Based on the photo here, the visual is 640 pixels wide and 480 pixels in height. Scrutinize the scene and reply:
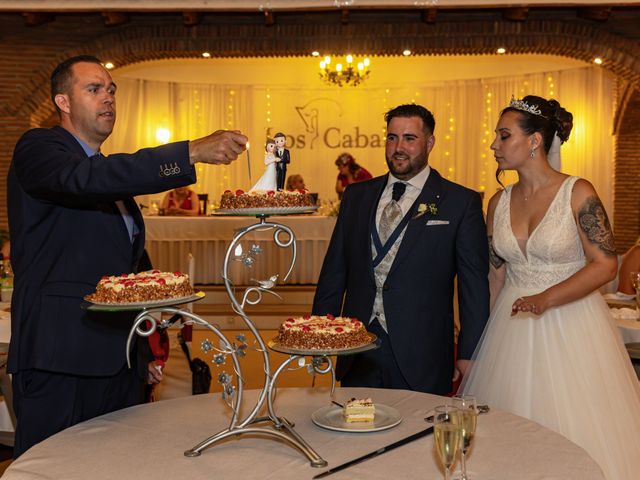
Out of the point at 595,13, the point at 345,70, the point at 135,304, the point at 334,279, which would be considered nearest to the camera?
the point at 135,304

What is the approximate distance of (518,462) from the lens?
6.42 feet

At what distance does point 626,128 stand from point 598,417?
1006cm

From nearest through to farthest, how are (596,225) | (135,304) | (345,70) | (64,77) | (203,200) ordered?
(135,304) → (64,77) → (596,225) → (203,200) → (345,70)

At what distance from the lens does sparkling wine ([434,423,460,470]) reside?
1.76 meters

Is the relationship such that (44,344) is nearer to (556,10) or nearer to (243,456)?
(243,456)

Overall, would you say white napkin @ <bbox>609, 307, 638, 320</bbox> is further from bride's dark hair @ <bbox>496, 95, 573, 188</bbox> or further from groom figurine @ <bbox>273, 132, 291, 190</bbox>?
groom figurine @ <bbox>273, 132, 291, 190</bbox>

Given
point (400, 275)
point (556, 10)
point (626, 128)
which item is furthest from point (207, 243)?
point (400, 275)

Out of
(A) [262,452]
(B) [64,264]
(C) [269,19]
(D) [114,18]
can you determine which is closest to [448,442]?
(A) [262,452]

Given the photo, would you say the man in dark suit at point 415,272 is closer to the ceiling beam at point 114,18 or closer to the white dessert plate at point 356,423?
the white dessert plate at point 356,423

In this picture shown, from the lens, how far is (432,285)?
3.41m

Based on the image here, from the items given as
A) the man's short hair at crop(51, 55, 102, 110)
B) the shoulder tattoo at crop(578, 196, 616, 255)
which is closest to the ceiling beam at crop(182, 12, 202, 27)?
the shoulder tattoo at crop(578, 196, 616, 255)

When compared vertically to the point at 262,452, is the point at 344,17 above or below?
above

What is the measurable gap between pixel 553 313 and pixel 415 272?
0.62 meters

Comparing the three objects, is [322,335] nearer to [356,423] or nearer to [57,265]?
[356,423]
